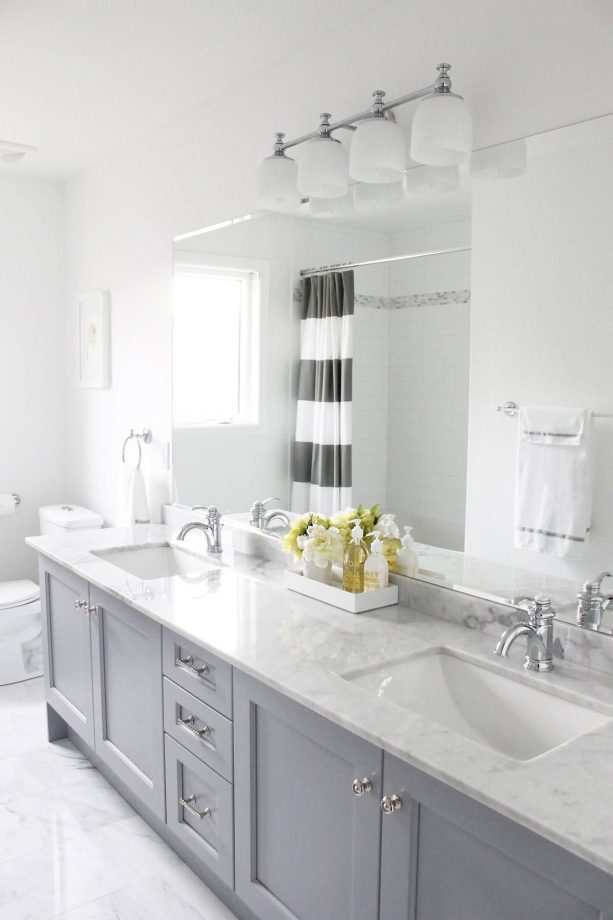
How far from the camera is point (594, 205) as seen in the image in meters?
1.68

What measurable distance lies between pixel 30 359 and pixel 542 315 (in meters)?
3.34

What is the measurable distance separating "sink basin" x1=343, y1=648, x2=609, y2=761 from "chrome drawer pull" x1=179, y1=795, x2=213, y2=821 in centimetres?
69

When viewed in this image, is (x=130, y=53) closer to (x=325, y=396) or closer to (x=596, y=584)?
(x=325, y=396)

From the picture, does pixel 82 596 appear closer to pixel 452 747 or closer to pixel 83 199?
pixel 452 747

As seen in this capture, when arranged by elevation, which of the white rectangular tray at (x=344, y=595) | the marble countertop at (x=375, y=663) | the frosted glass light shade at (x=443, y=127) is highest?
the frosted glass light shade at (x=443, y=127)

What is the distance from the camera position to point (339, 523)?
7.35 feet

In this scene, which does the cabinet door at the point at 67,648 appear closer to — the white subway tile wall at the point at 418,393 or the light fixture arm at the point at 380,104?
the white subway tile wall at the point at 418,393

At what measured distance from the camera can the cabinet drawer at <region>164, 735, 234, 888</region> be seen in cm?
196

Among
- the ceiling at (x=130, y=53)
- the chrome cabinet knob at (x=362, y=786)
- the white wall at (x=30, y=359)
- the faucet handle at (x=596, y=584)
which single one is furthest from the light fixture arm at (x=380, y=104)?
the white wall at (x=30, y=359)

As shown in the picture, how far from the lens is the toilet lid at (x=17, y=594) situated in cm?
372

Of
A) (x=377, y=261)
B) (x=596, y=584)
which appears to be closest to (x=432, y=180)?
(x=377, y=261)

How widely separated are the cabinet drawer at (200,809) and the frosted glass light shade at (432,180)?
1.62 m

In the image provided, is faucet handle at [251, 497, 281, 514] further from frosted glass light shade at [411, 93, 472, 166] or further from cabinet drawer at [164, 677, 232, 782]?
frosted glass light shade at [411, 93, 472, 166]

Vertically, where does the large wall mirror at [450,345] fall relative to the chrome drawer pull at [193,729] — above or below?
above
